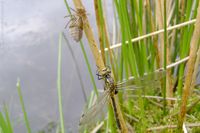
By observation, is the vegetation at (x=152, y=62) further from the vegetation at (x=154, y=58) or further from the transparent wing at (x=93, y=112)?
the transparent wing at (x=93, y=112)

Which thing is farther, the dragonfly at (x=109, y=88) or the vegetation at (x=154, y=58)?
the vegetation at (x=154, y=58)

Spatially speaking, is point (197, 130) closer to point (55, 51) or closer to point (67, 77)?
point (67, 77)

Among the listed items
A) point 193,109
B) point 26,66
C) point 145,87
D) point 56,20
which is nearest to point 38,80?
point 26,66

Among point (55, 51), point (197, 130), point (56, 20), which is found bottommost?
point (197, 130)

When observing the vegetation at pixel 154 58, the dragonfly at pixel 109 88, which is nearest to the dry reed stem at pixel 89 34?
the dragonfly at pixel 109 88

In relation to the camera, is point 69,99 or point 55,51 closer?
point 69,99

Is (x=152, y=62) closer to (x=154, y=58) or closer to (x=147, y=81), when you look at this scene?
(x=154, y=58)
